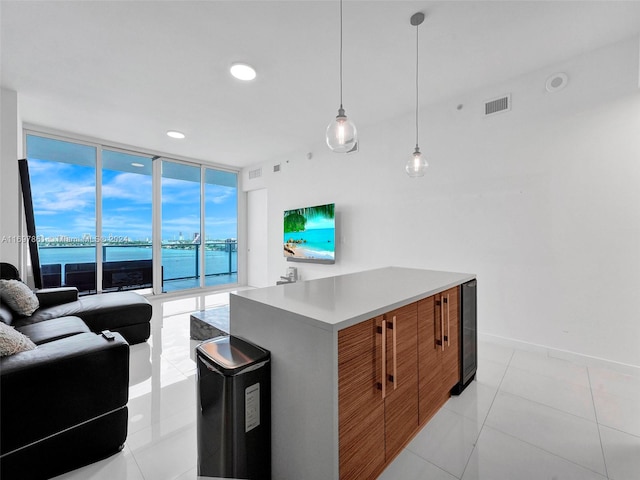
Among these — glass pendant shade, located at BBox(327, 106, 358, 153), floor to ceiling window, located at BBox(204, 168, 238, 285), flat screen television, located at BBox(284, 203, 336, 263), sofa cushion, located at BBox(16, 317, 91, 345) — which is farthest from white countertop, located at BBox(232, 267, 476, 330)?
floor to ceiling window, located at BBox(204, 168, 238, 285)

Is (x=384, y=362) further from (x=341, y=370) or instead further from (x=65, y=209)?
(x=65, y=209)

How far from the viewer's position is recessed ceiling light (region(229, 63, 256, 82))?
2723mm

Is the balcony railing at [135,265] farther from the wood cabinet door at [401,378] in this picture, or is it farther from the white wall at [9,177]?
the wood cabinet door at [401,378]

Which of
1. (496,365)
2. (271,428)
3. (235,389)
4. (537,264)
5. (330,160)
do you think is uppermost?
(330,160)

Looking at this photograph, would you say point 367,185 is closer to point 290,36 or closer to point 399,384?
point 290,36

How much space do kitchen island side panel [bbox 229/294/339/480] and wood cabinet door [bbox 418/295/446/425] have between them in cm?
79

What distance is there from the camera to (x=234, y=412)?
3.89 feet

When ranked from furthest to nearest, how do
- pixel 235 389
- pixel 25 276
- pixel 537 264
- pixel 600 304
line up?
pixel 25 276, pixel 537 264, pixel 600 304, pixel 235 389

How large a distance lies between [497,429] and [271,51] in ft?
11.2

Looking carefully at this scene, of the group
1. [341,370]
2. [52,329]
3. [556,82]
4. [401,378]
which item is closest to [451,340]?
[401,378]

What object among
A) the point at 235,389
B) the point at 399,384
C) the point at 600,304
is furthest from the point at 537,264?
the point at 235,389

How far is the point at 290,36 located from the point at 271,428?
2820mm

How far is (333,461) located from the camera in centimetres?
105

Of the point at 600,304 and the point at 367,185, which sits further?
the point at 367,185
